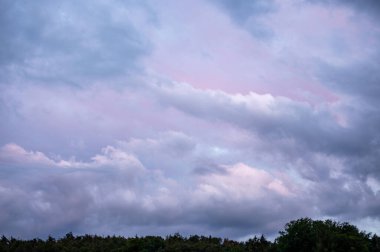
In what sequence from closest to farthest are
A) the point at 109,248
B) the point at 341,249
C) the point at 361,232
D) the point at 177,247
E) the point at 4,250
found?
the point at 341,249, the point at 361,232, the point at 177,247, the point at 109,248, the point at 4,250

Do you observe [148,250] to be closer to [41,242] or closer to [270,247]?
[270,247]

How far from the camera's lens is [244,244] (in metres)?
29.7

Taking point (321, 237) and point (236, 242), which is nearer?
point (321, 237)

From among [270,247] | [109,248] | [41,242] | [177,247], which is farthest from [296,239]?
[41,242]

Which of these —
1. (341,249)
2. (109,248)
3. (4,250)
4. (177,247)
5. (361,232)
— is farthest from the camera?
(4,250)

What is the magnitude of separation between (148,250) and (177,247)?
175 centimetres

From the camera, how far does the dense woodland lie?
24328 mm

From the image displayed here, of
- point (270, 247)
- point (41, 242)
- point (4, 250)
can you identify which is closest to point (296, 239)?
point (270, 247)

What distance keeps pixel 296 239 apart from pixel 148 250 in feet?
29.4

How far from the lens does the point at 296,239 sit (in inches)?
979

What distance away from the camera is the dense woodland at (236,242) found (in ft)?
79.8

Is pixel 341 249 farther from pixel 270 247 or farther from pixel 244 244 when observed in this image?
pixel 244 244

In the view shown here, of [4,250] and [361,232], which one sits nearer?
[361,232]

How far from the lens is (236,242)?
30.4m
